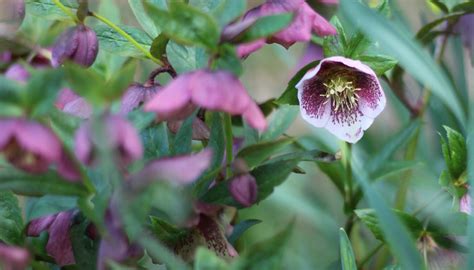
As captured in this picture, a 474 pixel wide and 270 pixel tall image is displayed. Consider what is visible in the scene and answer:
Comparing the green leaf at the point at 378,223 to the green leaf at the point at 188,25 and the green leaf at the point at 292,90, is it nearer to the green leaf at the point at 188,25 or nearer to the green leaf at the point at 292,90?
the green leaf at the point at 292,90

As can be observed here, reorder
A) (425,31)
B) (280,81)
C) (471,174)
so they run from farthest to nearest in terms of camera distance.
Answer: (280,81), (425,31), (471,174)

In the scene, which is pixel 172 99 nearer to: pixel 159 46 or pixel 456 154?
pixel 159 46

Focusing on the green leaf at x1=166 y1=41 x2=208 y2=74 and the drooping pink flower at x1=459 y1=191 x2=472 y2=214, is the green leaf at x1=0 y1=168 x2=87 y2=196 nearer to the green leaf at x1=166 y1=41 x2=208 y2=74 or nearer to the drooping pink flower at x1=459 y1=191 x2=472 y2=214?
the green leaf at x1=166 y1=41 x2=208 y2=74

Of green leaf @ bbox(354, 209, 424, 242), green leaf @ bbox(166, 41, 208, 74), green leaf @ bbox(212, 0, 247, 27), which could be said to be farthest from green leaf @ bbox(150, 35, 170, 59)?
green leaf @ bbox(354, 209, 424, 242)

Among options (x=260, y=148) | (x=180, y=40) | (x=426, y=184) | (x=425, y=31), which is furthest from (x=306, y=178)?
(x=180, y=40)

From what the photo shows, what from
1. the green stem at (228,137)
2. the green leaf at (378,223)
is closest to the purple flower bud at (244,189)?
the green stem at (228,137)

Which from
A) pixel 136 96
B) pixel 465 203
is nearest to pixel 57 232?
pixel 136 96

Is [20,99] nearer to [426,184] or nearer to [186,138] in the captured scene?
[186,138]
